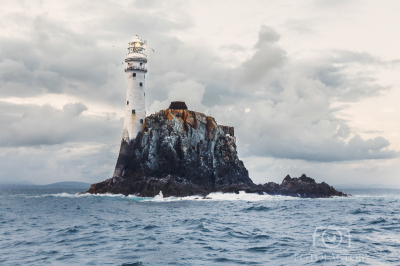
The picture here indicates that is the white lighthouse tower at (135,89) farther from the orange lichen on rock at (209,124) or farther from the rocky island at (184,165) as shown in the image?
the orange lichen on rock at (209,124)

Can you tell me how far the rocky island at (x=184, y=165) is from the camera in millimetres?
63719

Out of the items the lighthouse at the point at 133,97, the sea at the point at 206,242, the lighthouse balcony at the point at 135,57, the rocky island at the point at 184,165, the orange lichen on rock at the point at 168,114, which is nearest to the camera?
the sea at the point at 206,242

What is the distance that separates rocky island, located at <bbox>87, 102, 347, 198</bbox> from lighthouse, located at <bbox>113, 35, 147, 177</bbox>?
0.30 m

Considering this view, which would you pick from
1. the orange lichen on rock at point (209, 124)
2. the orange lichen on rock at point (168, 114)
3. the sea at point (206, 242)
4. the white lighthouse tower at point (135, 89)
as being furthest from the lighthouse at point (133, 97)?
the sea at point (206, 242)

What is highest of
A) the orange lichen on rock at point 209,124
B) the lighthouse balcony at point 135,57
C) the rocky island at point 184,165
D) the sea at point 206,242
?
the lighthouse balcony at point 135,57

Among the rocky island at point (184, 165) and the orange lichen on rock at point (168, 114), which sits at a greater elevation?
the orange lichen on rock at point (168, 114)

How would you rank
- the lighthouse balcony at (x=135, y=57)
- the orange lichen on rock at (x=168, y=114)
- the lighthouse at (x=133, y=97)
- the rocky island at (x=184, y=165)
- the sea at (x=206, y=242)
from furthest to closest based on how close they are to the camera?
1. the lighthouse balcony at (x=135, y=57)
2. the lighthouse at (x=133, y=97)
3. the orange lichen on rock at (x=168, y=114)
4. the rocky island at (x=184, y=165)
5. the sea at (x=206, y=242)

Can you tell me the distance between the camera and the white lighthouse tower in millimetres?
73306

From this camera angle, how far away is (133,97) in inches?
2931

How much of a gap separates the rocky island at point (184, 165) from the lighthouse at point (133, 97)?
30 centimetres

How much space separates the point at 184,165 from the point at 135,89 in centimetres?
2143

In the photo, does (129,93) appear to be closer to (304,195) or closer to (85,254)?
(304,195)

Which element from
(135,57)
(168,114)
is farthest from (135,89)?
(168,114)

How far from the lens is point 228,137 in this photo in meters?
74.4
